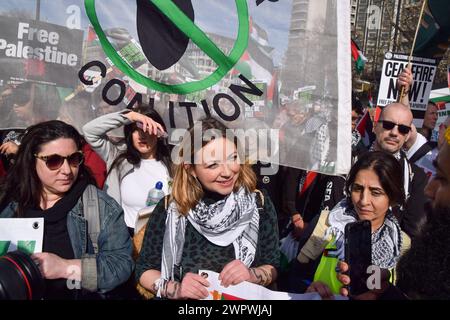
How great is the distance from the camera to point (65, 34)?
Answer: 3.40 m

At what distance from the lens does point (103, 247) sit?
8.92 ft

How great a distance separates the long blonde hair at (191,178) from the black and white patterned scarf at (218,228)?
1.6 inches

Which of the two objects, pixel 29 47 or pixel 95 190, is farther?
pixel 29 47

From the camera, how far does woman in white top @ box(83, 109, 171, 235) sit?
12.2 feet

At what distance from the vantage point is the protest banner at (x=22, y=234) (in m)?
2.58

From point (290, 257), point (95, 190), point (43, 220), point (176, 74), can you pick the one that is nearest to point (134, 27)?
point (176, 74)

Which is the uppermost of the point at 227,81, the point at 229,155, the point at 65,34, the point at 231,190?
the point at 65,34

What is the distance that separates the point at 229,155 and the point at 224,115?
68cm

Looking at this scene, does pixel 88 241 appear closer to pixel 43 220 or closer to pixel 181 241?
pixel 43 220

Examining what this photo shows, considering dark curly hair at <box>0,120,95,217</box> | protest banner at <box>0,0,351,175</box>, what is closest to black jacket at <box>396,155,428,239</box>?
protest banner at <box>0,0,351,175</box>

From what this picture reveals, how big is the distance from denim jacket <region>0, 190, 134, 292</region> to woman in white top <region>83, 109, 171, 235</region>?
34.4 inches

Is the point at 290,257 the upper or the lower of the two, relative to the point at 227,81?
lower

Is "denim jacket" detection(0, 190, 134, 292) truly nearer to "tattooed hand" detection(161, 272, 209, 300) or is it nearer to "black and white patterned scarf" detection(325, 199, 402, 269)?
"tattooed hand" detection(161, 272, 209, 300)

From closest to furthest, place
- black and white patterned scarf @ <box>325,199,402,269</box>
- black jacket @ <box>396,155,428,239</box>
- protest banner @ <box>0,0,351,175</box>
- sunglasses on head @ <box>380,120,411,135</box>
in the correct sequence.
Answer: black and white patterned scarf @ <box>325,199,402,269</box> < protest banner @ <box>0,0,351,175</box> < black jacket @ <box>396,155,428,239</box> < sunglasses on head @ <box>380,120,411,135</box>
